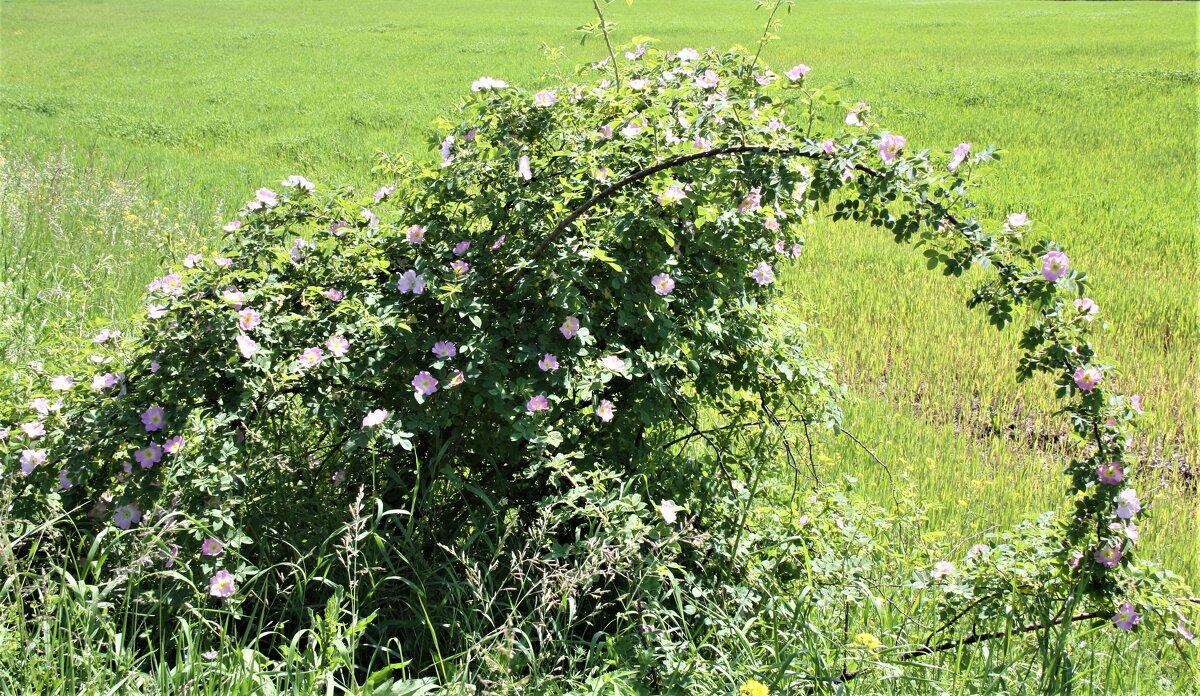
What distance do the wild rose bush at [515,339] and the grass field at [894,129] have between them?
0.85ft

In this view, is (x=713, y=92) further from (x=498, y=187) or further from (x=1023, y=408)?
(x=1023, y=408)

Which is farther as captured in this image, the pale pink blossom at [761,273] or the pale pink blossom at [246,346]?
the pale pink blossom at [761,273]

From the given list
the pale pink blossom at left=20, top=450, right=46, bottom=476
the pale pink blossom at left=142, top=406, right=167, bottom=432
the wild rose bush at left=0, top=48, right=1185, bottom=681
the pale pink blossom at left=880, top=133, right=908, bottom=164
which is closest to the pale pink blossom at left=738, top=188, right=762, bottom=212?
the wild rose bush at left=0, top=48, right=1185, bottom=681

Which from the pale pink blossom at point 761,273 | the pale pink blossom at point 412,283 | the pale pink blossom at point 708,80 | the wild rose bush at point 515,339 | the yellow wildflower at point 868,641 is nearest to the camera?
the yellow wildflower at point 868,641

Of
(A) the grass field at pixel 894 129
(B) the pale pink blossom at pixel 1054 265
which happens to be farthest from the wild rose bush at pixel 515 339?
(A) the grass field at pixel 894 129

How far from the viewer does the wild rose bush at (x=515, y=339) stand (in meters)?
2.11

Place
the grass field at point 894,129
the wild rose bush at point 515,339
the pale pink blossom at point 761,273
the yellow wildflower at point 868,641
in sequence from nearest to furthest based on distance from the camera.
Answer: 1. the yellow wildflower at point 868,641
2. the wild rose bush at point 515,339
3. the pale pink blossom at point 761,273
4. the grass field at point 894,129

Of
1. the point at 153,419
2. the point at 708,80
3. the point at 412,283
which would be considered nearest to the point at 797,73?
the point at 708,80

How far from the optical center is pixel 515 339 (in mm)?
2223

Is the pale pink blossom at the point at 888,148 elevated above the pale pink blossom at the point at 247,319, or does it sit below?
above

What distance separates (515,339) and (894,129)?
32.2ft

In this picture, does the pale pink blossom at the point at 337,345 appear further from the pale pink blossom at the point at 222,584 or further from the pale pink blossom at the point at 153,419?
the pale pink blossom at the point at 222,584

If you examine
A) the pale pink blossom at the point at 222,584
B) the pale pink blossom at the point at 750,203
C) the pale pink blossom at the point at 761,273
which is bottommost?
the pale pink blossom at the point at 222,584

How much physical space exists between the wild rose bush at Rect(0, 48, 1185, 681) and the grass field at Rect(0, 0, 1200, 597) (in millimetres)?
259
